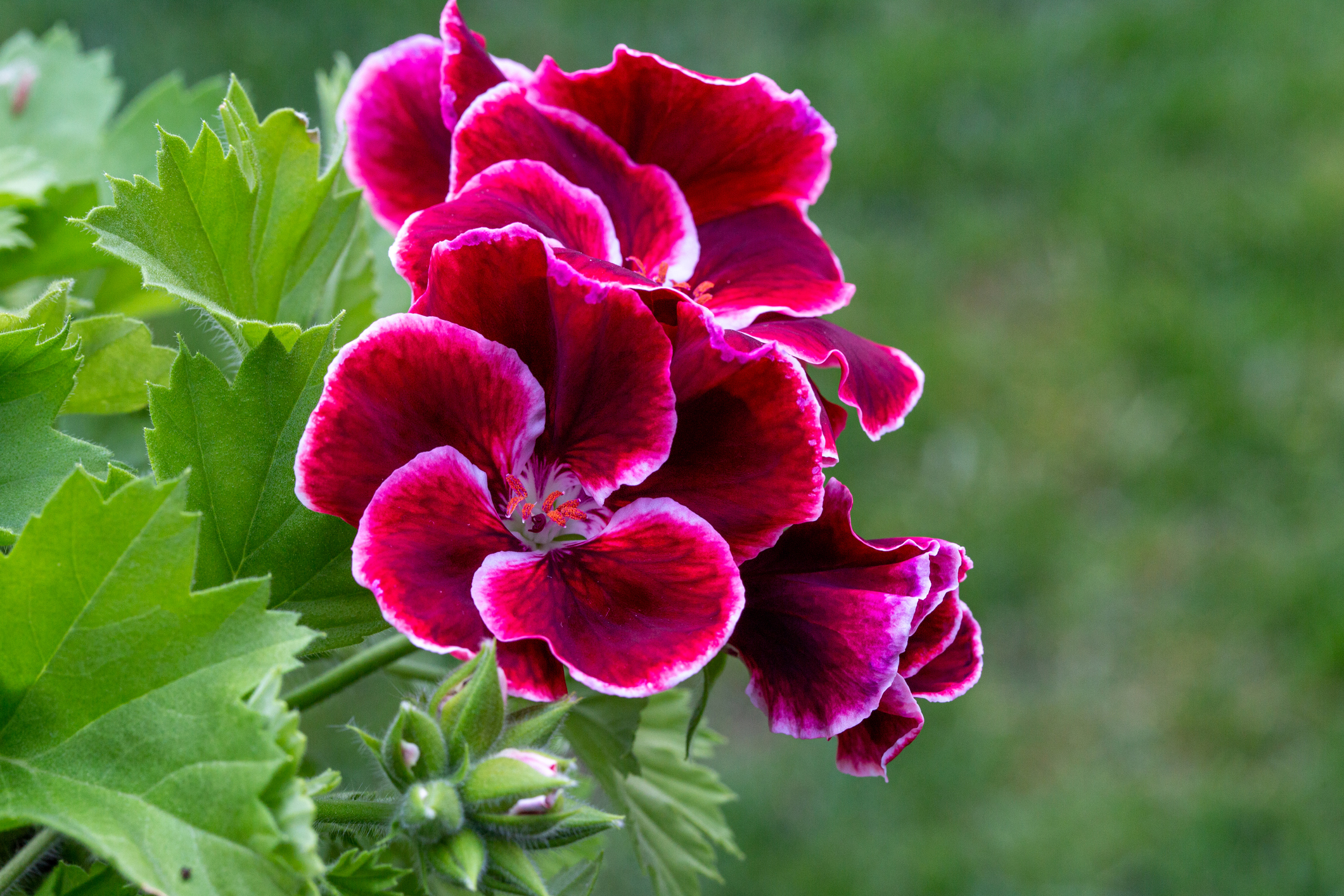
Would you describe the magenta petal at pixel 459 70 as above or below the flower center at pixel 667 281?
above

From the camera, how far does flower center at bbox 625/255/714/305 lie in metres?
0.75

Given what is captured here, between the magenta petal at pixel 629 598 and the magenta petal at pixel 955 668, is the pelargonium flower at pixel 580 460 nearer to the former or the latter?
the magenta petal at pixel 629 598

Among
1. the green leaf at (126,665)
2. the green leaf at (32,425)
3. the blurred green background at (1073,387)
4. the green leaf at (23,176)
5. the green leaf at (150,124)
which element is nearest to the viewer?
the green leaf at (126,665)

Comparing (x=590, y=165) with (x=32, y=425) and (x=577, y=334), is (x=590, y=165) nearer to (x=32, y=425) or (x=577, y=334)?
(x=577, y=334)

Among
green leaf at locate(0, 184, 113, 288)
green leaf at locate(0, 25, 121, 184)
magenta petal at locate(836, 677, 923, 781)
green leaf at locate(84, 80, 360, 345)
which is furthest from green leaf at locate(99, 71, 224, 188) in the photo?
magenta petal at locate(836, 677, 923, 781)

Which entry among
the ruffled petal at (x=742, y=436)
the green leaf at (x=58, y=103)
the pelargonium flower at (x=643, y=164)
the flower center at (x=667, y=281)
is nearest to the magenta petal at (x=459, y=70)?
the pelargonium flower at (x=643, y=164)

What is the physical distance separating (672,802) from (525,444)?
419 millimetres

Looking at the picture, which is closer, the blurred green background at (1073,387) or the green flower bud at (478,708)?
the green flower bud at (478,708)

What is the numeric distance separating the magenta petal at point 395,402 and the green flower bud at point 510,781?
0.45 ft

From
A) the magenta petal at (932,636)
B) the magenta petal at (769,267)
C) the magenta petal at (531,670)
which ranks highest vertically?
the magenta petal at (769,267)

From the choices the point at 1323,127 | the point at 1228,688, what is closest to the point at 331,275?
the point at 1228,688

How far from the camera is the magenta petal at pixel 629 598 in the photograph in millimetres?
598

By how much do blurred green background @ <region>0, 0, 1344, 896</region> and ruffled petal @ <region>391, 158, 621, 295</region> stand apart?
2029 millimetres

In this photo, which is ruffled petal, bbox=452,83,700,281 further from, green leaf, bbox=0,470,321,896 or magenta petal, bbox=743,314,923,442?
green leaf, bbox=0,470,321,896
